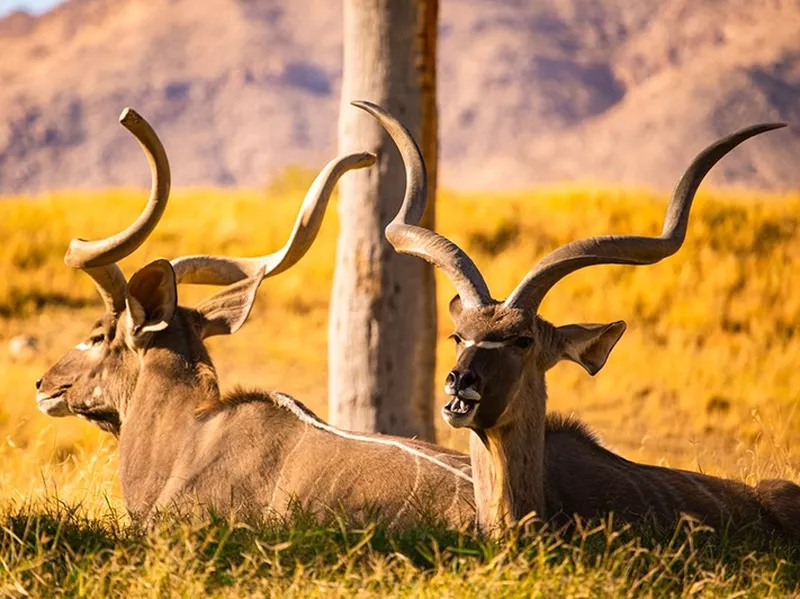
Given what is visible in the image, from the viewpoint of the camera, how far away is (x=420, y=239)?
6129mm

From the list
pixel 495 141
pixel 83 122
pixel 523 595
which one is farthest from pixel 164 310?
pixel 83 122

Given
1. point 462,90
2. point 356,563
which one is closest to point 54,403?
point 356,563

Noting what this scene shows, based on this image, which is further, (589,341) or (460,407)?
(589,341)

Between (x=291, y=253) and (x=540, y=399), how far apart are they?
1863 mm

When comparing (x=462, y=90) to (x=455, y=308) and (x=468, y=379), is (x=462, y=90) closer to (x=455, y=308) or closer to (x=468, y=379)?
(x=455, y=308)

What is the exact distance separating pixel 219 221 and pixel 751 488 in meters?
19.5

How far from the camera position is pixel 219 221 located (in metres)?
25.3

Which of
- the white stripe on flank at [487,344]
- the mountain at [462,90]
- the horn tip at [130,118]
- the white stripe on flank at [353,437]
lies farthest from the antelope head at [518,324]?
the mountain at [462,90]

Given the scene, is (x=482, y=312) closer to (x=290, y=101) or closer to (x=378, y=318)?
(x=378, y=318)

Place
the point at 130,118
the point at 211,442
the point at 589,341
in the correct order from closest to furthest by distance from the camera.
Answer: the point at 589,341
the point at 130,118
the point at 211,442

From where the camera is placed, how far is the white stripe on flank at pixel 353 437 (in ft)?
20.8

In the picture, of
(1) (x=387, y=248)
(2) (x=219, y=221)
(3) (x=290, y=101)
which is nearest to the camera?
(1) (x=387, y=248)

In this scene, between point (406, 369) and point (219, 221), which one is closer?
point (406, 369)

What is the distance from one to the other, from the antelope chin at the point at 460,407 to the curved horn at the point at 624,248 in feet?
1.89
